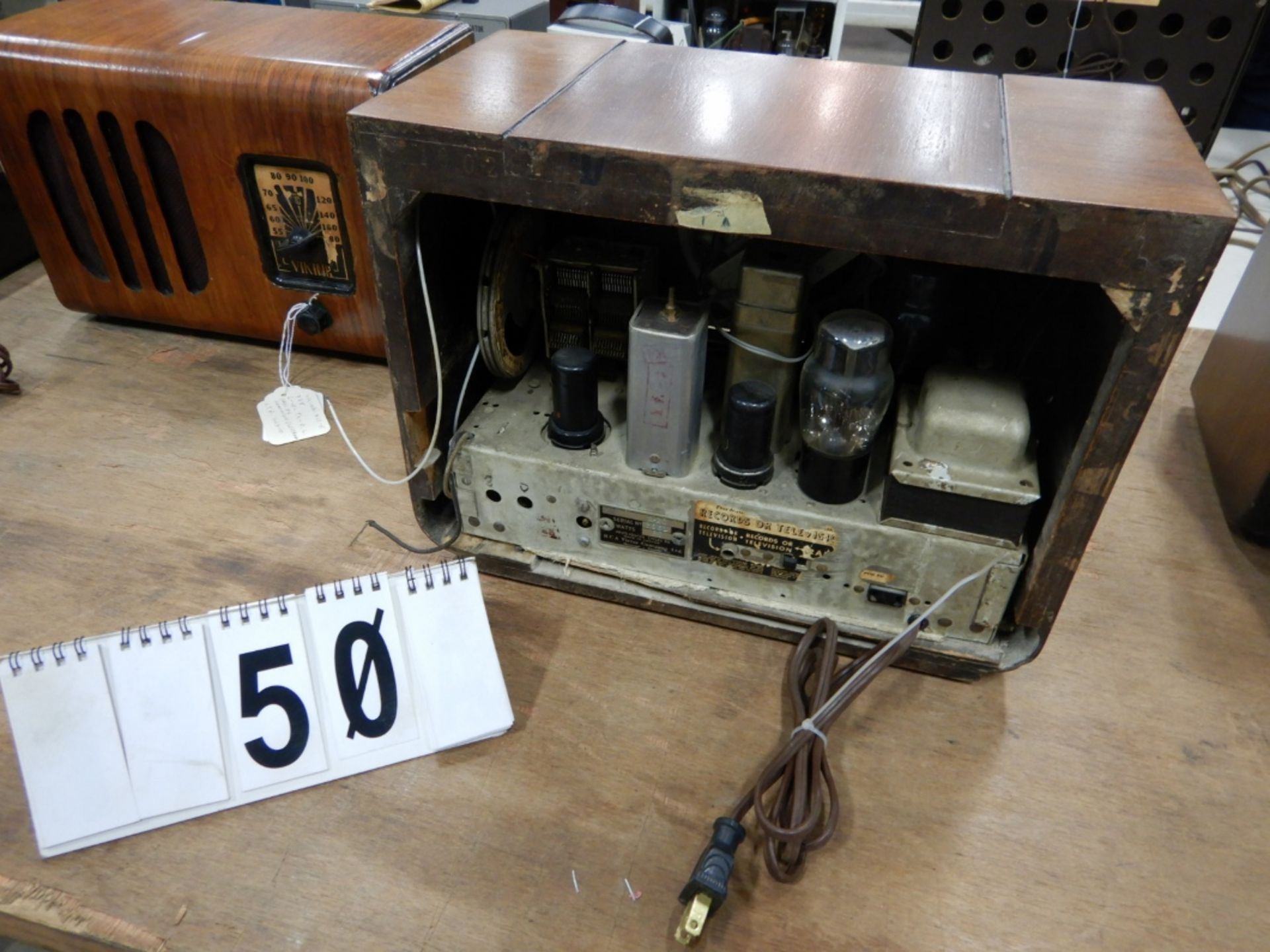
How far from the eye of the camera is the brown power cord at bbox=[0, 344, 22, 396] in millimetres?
989

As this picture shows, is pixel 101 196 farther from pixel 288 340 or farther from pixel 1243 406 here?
pixel 1243 406

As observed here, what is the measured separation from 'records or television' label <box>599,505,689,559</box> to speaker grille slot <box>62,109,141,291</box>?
705 millimetres

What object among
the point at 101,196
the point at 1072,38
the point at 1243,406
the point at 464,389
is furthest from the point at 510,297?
the point at 1072,38

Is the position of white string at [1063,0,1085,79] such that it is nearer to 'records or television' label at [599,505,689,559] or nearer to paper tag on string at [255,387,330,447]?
'records or television' label at [599,505,689,559]

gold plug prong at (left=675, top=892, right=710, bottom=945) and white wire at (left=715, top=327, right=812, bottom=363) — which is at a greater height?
white wire at (left=715, top=327, right=812, bottom=363)

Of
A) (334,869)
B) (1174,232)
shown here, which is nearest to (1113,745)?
(1174,232)

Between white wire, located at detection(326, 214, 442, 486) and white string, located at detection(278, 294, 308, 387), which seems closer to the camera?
white wire, located at detection(326, 214, 442, 486)

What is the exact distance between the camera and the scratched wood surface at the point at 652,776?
56 cm

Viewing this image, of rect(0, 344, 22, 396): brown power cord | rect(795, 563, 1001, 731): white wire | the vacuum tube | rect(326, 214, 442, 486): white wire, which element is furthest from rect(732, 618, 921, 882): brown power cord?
rect(0, 344, 22, 396): brown power cord

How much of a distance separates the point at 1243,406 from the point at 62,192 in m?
1.30

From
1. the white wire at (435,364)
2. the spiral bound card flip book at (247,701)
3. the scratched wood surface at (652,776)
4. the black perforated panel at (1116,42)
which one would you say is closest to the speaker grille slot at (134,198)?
the scratched wood surface at (652,776)

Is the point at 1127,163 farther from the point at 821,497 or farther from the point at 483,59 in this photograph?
the point at 483,59

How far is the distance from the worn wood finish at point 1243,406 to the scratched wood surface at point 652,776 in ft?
0.10

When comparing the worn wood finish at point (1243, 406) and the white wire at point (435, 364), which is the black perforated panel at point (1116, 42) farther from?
the white wire at point (435, 364)
